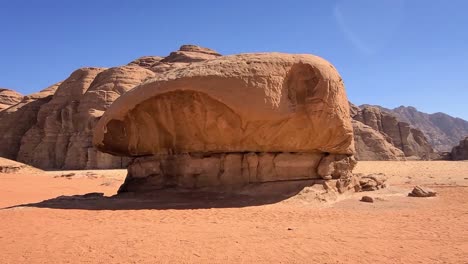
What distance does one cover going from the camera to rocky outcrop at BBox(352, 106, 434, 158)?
51406 millimetres

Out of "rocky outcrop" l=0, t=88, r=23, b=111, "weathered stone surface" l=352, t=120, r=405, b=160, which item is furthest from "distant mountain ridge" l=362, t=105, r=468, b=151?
"rocky outcrop" l=0, t=88, r=23, b=111

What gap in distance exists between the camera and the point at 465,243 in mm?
4801

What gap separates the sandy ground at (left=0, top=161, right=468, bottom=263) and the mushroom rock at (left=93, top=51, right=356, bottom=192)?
1.31 m

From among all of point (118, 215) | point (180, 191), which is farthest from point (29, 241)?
point (180, 191)

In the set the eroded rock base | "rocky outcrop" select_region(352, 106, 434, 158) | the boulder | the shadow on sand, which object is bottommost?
the boulder

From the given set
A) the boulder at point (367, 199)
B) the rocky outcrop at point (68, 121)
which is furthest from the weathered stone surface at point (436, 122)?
the boulder at point (367, 199)

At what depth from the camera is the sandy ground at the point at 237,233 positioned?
4297mm

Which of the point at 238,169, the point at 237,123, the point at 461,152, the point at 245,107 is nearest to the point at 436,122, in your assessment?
the point at 461,152

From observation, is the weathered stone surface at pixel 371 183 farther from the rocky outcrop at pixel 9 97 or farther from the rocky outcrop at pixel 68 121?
the rocky outcrop at pixel 9 97

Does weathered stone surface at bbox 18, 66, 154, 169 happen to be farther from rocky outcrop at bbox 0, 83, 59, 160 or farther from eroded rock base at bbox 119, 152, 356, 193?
eroded rock base at bbox 119, 152, 356, 193

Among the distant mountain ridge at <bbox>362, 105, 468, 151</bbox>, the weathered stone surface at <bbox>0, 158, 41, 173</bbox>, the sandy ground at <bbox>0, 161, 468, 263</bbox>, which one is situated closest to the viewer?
the sandy ground at <bbox>0, 161, 468, 263</bbox>

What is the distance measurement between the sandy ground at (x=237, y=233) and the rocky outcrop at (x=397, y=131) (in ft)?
153

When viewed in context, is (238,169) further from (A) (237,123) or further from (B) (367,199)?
(B) (367,199)

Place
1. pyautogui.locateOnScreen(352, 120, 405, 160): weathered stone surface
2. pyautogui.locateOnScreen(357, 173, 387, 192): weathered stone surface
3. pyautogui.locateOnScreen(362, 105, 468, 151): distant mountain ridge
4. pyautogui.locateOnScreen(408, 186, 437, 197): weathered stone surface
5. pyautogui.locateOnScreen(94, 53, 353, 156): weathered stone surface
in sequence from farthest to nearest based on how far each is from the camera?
pyautogui.locateOnScreen(362, 105, 468, 151): distant mountain ridge
pyautogui.locateOnScreen(352, 120, 405, 160): weathered stone surface
pyautogui.locateOnScreen(357, 173, 387, 192): weathered stone surface
pyautogui.locateOnScreen(408, 186, 437, 197): weathered stone surface
pyautogui.locateOnScreen(94, 53, 353, 156): weathered stone surface
